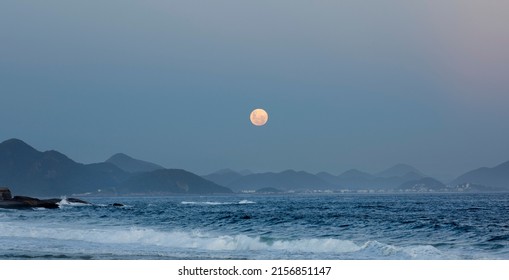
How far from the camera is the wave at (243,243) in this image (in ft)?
106

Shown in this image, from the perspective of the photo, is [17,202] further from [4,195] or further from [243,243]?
[243,243]

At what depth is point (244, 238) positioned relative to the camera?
3762 centimetres

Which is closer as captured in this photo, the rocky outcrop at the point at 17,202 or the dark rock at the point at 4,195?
the rocky outcrop at the point at 17,202

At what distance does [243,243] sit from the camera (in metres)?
36.6

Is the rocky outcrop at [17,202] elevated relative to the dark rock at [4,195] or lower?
lower

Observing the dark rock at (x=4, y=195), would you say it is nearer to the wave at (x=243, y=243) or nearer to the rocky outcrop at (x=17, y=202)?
the rocky outcrop at (x=17, y=202)

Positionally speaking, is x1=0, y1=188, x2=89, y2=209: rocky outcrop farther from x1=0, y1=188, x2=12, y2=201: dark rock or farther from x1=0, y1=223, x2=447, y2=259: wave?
x1=0, y1=223, x2=447, y2=259: wave

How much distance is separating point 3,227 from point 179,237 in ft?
44.7

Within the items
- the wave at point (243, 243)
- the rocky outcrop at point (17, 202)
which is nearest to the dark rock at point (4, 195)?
the rocky outcrop at point (17, 202)

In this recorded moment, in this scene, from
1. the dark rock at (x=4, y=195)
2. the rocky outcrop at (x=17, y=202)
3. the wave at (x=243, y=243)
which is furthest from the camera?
the dark rock at (x=4, y=195)

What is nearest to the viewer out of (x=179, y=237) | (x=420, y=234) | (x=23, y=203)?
(x=179, y=237)
